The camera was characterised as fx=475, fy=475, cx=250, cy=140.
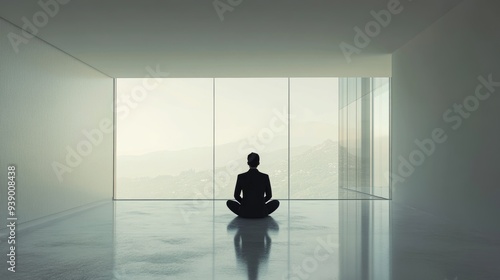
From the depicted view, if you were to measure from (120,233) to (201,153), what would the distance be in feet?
31.7

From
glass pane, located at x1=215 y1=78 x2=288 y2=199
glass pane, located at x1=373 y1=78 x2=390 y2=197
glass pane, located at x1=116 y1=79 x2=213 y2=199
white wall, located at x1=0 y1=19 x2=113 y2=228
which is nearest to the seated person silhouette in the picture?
white wall, located at x1=0 y1=19 x2=113 y2=228

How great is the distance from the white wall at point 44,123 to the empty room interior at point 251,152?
0.12 feet

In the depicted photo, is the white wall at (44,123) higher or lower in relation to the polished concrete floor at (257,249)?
higher

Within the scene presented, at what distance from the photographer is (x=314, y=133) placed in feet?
51.3

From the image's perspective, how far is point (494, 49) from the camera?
547cm

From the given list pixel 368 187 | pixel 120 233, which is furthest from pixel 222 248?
pixel 368 187

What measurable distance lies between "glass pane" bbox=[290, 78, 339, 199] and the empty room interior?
2613 millimetres

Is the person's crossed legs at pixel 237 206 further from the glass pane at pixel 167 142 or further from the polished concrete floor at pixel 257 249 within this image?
the glass pane at pixel 167 142

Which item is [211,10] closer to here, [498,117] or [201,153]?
[498,117]

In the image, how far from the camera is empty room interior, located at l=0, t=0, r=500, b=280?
423 cm

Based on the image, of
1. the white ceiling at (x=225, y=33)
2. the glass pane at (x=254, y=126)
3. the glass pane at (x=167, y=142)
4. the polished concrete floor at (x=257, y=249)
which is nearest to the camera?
the polished concrete floor at (x=257, y=249)

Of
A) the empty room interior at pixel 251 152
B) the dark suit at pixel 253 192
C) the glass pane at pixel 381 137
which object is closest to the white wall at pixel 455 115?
the empty room interior at pixel 251 152

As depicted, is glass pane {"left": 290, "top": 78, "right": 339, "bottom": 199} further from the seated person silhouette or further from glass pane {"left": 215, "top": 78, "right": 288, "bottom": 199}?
the seated person silhouette

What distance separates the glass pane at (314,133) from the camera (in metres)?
14.8
